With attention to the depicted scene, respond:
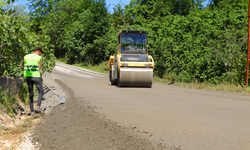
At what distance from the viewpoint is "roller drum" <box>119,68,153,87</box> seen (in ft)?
46.9

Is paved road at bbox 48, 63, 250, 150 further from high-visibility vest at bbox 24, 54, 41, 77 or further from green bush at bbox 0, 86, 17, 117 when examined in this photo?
green bush at bbox 0, 86, 17, 117

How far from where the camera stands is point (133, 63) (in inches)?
567

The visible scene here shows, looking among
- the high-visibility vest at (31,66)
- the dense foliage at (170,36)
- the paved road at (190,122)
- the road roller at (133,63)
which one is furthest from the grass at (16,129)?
the road roller at (133,63)

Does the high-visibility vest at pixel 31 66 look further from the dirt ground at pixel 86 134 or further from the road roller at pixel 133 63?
the road roller at pixel 133 63

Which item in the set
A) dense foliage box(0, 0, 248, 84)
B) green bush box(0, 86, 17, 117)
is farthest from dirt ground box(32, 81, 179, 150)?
dense foliage box(0, 0, 248, 84)

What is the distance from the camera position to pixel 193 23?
996 inches

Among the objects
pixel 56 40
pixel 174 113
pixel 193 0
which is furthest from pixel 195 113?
pixel 56 40

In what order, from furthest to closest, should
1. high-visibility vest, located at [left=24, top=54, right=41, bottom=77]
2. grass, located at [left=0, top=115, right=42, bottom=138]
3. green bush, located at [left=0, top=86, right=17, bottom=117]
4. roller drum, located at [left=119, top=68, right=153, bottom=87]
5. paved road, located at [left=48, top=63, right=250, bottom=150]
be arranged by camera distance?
roller drum, located at [left=119, top=68, right=153, bottom=87]
green bush, located at [left=0, top=86, right=17, bottom=117]
high-visibility vest, located at [left=24, top=54, right=41, bottom=77]
grass, located at [left=0, top=115, right=42, bottom=138]
paved road, located at [left=48, top=63, right=250, bottom=150]

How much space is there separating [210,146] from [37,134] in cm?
382

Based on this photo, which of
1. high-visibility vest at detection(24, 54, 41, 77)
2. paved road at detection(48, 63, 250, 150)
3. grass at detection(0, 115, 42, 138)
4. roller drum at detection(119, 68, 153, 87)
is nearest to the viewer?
paved road at detection(48, 63, 250, 150)

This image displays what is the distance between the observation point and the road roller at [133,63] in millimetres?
14344

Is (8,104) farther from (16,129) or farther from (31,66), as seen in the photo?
(16,129)

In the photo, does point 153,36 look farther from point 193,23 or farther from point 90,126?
point 90,126

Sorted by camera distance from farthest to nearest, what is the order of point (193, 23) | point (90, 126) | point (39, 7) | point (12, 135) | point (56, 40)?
point (39, 7)
point (56, 40)
point (193, 23)
point (12, 135)
point (90, 126)
